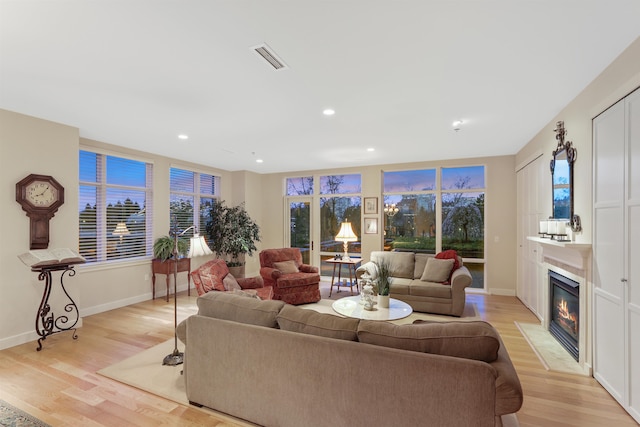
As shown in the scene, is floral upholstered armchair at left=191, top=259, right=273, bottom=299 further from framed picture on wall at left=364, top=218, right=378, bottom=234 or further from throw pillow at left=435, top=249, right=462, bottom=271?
framed picture on wall at left=364, top=218, right=378, bottom=234

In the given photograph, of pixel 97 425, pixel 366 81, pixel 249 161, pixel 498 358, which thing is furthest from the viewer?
pixel 249 161

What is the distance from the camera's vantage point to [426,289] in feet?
15.4

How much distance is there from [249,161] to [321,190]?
79.5 inches

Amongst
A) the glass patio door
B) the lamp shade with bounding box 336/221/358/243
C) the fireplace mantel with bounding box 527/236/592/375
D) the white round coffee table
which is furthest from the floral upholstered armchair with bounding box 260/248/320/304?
the fireplace mantel with bounding box 527/236/592/375

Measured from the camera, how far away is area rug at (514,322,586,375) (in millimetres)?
3000

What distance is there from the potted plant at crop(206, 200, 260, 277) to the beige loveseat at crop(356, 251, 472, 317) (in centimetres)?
288

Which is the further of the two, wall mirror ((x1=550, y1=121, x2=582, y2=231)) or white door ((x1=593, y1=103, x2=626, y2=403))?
wall mirror ((x1=550, y1=121, x2=582, y2=231))

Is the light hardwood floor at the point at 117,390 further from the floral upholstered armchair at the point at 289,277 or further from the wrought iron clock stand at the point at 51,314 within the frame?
the floral upholstered armchair at the point at 289,277

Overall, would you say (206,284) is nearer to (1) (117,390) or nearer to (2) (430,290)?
(1) (117,390)

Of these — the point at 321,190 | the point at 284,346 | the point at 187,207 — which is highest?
the point at 321,190

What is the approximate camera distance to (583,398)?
2490 millimetres

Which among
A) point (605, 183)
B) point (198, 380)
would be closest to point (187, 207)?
point (198, 380)

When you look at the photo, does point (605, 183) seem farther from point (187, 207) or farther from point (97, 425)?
point (187, 207)

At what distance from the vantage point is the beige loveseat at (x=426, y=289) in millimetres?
4516
